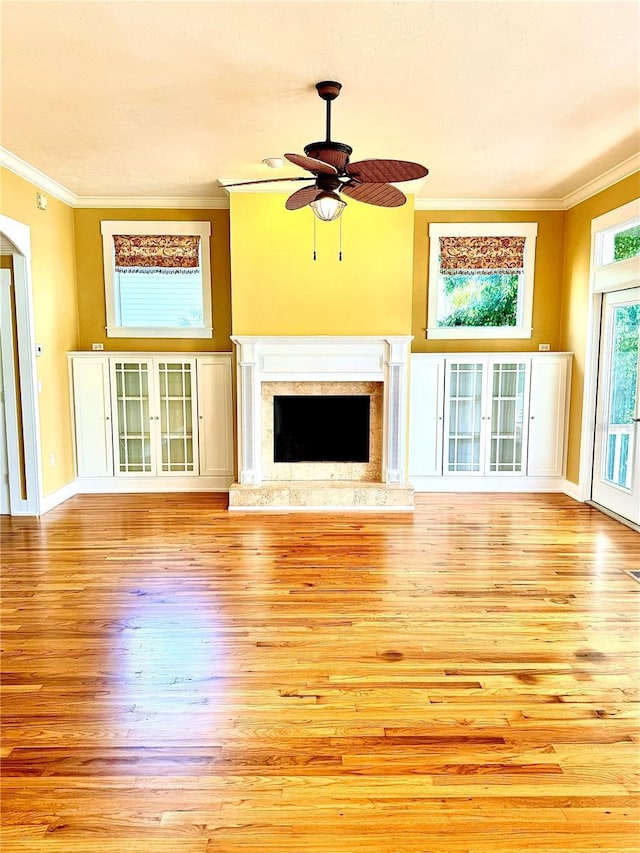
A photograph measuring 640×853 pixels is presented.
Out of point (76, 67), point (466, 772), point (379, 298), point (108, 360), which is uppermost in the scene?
point (76, 67)

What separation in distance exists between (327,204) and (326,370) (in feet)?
7.40

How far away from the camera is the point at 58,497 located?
5746mm

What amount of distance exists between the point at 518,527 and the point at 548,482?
4.92 feet

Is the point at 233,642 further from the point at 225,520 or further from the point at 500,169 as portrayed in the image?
the point at 500,169

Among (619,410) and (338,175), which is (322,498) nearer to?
(619,410)

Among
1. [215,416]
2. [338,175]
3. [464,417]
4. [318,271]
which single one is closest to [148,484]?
[215,416]

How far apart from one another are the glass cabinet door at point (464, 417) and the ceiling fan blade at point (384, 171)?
3.20m

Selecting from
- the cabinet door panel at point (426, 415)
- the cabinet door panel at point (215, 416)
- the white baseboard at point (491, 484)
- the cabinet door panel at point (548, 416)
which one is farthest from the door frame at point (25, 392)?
the cabinet door panel at point (548, 416)

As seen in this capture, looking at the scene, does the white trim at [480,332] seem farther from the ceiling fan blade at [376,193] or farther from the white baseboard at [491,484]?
the ceiling fan blade at [376,193]

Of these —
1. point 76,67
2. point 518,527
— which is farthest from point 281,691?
point 76,67

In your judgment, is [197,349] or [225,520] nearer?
[225,520]

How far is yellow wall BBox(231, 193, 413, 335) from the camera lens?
547 cm

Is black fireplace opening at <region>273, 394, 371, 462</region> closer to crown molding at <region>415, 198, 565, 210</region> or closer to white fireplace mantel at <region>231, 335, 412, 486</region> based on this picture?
white fireplace mantel at <region>231, 335, 412, 486</region>

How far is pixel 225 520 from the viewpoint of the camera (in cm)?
525
